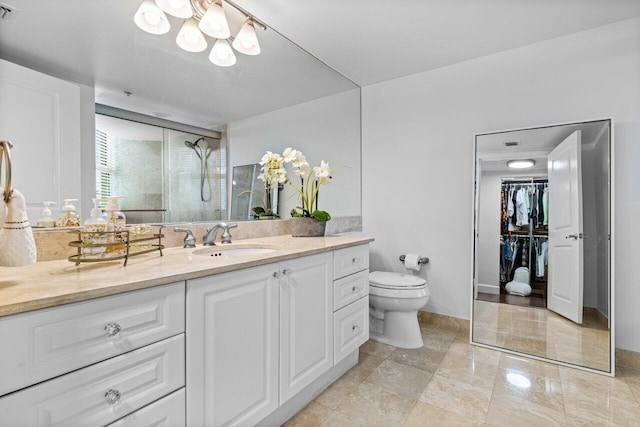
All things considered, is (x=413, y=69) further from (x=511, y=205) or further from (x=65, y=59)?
(x=65, y=59)

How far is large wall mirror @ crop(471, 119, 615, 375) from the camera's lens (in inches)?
79.2

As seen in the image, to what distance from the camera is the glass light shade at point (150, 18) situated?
58.4 inches

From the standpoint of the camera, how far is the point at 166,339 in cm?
97

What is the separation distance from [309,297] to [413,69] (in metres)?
2.14

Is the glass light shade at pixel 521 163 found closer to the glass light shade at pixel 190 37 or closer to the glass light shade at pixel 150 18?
the glass light shade at pixel 190 37

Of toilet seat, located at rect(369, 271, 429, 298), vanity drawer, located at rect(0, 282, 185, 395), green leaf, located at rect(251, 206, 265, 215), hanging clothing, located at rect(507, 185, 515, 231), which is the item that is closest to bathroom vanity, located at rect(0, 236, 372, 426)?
vanity drawer, located at rect(0, 282, 185, 395)

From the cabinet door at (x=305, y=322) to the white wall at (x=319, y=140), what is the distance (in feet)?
2.75

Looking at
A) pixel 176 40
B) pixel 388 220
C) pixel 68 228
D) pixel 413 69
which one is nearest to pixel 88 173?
pixel 68 228

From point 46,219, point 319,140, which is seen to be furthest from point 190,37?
point 319,140

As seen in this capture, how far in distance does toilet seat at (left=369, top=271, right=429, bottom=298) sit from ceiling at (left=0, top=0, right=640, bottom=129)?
59.1 inches

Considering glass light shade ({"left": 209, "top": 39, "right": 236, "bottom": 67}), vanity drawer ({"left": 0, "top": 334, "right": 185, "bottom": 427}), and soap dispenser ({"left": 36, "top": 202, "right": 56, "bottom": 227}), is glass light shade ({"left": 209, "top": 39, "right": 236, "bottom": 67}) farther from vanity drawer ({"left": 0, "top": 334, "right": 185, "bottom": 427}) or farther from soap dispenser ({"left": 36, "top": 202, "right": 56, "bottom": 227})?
vanity drawer ({"left": 0, "top": 334, "right": 185, "bottom": 427})

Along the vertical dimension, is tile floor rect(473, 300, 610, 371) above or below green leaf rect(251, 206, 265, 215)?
below

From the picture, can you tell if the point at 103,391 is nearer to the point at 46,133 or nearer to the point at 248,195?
the point at 46,133

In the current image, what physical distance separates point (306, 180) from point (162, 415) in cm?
182
